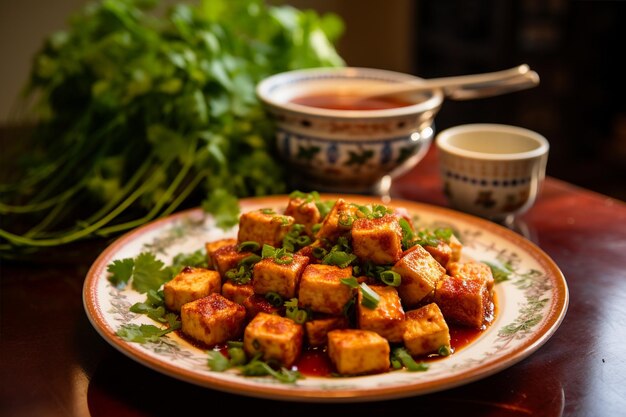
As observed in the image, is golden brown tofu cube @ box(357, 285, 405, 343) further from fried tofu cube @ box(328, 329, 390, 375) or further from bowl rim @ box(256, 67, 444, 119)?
bowl rim @ box(256, 67, 444, 119)

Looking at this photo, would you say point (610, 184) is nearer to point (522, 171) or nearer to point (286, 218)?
point (522, 171)

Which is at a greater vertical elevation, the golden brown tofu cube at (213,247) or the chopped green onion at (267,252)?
the chopped green onion at (267,252)

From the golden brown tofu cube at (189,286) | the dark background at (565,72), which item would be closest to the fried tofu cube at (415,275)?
the golden brown tofu cube at (189,286)

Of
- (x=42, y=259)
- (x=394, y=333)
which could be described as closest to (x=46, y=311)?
(x=42, y=259)

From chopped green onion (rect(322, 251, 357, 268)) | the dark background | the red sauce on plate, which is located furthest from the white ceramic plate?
the dark background

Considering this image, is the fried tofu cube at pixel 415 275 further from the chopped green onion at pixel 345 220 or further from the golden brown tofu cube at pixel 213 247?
the golden brown tofu cube at pixel 213 247
